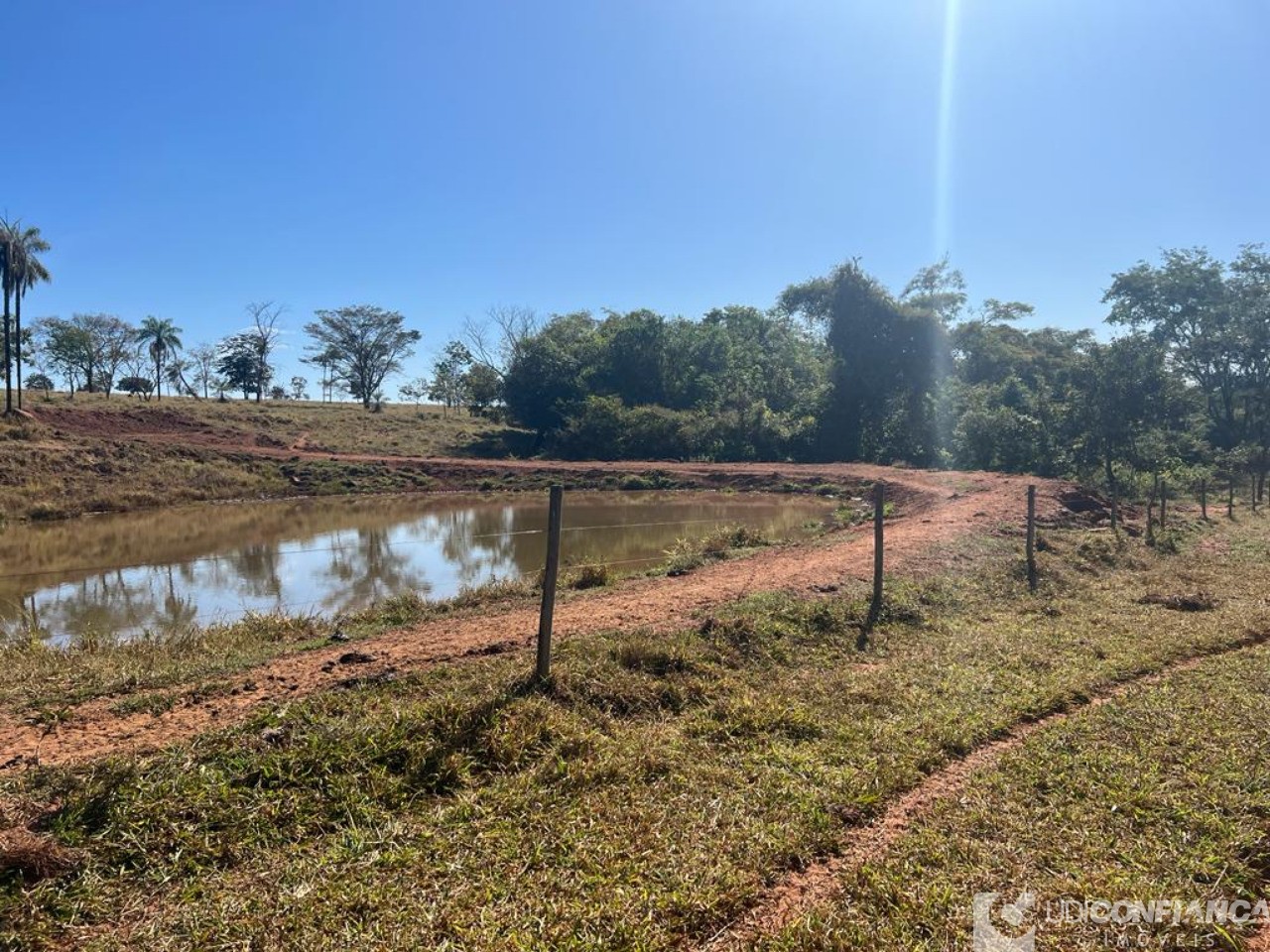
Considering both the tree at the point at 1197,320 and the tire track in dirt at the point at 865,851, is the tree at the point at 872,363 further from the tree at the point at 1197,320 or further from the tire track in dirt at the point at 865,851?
the tire track in dirt at the point at 865,851

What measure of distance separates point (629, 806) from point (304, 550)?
15.0m

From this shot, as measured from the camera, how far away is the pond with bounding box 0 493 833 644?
11336 mm

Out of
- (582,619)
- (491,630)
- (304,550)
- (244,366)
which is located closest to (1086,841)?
(582,619)

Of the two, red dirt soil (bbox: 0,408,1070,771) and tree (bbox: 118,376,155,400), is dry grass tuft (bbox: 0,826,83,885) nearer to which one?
red dirt soil (bbox: 0,408,1070,771)

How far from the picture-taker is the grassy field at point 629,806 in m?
3.09

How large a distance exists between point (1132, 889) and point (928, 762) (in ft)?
4.49

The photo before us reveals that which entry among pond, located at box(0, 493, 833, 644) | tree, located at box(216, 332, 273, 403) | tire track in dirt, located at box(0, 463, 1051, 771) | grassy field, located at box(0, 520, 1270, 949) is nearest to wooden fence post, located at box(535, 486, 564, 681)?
grassy field, located at box(0, 520, 1270, 949)

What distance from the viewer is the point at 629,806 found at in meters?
3.98

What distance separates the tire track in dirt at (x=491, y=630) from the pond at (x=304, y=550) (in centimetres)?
338

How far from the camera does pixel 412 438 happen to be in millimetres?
A: 41406

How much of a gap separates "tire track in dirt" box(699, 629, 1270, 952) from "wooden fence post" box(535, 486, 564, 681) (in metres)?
2.58

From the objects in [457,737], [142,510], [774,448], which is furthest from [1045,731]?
[774,448]

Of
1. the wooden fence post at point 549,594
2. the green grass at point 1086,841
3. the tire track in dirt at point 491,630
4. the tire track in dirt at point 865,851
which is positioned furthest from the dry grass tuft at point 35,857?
the green grass at point 1086,841

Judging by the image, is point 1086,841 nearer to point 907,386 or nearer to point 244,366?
point 907,386
